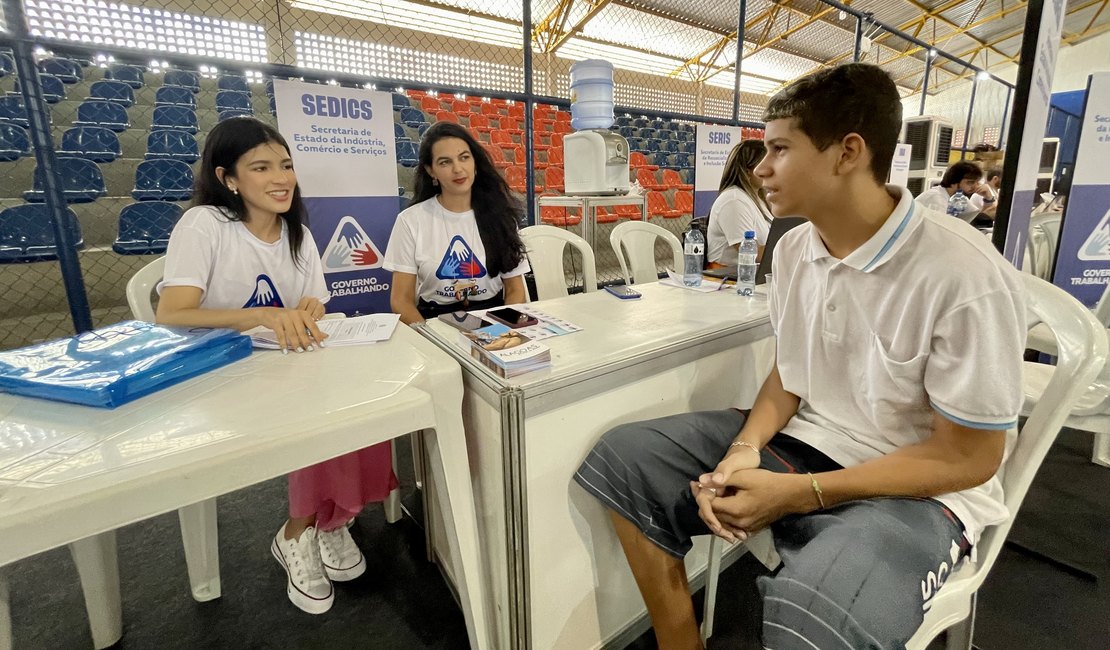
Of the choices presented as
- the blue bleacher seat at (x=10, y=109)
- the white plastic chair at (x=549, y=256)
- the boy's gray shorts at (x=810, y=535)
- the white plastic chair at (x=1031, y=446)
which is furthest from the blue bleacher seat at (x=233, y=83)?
the white plastic chair at (x=1031, y=446)

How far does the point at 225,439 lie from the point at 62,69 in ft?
17.8

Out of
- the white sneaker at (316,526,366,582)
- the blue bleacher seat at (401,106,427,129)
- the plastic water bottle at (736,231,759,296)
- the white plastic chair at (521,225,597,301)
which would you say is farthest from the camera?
the blue bleacher seat at (401,106,427,129)

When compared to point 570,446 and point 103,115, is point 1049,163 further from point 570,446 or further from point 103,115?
point 103,115

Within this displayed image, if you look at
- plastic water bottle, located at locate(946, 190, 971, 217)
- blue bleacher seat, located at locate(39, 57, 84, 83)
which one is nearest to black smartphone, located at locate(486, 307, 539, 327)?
plastic water bottle, located at locate(946, 190, 971, 217)

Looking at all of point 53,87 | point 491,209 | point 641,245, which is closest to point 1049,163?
point 641,245

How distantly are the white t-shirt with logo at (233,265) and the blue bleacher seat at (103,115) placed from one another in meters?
3.70

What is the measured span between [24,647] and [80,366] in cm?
94

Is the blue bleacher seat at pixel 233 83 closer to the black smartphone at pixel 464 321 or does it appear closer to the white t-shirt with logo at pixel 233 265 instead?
the white t-shirt with logo at pixel 233 265

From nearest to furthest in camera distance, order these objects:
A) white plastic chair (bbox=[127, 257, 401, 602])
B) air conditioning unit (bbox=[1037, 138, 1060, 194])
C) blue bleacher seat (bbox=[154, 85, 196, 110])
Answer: white plastic chair (bbox=[127, 257, 401, 602]), blue bleacher seat (bbox=[154, 85, 196, 110]), air conditioning unit (bbox=[1037, 138, 1060, 194])

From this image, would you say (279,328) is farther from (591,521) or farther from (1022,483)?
(1022,483)

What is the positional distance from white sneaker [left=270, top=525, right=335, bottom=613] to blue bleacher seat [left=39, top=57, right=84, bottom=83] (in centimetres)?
482

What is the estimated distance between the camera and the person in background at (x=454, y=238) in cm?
190

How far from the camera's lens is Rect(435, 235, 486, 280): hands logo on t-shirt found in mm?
1956

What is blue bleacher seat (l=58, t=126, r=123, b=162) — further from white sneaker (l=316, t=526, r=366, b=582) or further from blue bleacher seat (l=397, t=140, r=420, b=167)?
white sneaker (l=316, t=526, r=366, b=582)
